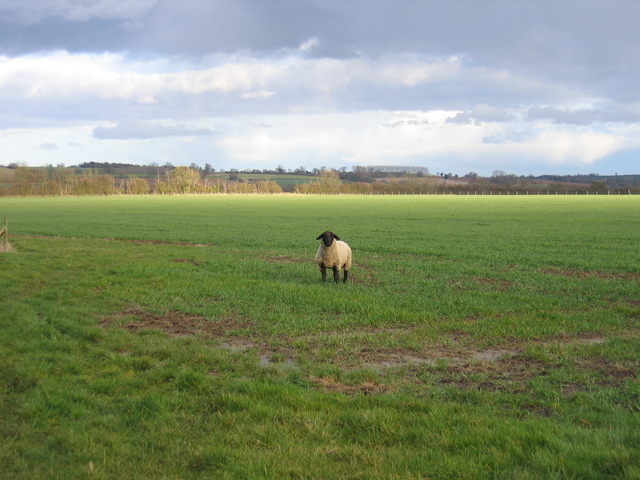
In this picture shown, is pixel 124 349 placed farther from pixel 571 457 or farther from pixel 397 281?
pixel 397 281

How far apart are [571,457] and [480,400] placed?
160 centimetres

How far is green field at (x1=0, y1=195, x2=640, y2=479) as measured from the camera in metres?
4.42

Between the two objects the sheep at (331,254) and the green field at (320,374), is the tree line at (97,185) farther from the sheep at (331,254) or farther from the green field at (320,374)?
the sheep at (331,254)

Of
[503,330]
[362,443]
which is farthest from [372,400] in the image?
[503,330]

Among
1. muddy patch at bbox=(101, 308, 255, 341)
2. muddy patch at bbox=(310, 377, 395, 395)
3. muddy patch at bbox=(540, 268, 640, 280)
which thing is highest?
muddy patch at bbox=(540, 268, 640, 280)

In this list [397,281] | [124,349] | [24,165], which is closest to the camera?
[124,349]

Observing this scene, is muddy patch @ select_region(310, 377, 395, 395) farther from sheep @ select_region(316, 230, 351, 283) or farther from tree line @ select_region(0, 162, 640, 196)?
tree line @ select_region(0, 162, 640, 196)

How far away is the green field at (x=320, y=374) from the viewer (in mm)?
4418

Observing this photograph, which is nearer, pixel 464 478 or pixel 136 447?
pixel 464 478

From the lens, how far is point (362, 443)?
15.4 ft

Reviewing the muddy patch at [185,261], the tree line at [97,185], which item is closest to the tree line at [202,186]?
the tree line at [97,185]

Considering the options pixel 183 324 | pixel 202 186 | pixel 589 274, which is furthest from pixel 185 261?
pixel 202 186

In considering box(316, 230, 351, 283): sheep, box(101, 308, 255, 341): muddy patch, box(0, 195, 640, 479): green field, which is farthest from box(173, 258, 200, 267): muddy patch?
box(101, 308, 255, 341): muddy patch

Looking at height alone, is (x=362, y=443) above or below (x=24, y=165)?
below
